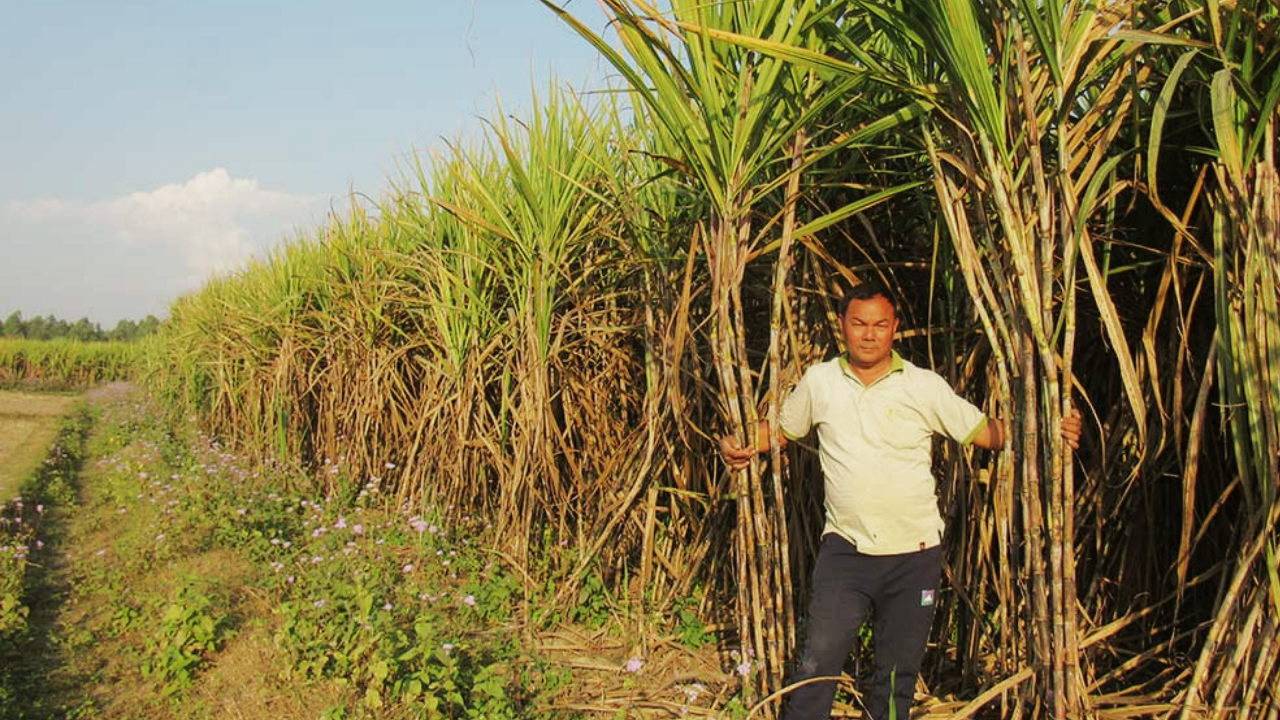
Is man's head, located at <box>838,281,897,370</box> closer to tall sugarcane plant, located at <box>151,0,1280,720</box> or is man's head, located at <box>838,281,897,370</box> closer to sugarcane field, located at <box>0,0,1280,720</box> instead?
sugarcane field, located at <box>0,0,1280,720</box>

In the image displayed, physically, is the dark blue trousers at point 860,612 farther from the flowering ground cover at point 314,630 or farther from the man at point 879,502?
the flowering ground cover at point 314,630

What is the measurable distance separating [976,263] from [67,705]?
345 cm

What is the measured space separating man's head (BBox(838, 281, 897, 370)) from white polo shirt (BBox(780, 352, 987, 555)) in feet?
0.25

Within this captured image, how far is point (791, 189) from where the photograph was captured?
98.2 inches

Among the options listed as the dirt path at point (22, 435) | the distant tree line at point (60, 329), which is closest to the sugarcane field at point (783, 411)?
the dirt path at point (22, 435)

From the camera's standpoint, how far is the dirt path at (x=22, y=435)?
830 cm

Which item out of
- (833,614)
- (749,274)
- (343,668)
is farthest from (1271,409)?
(343,668)

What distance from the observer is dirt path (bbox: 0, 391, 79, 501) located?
27.2ft

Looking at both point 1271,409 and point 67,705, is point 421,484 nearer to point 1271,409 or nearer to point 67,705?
point 67,705

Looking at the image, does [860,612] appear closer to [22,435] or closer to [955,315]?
[955,315]

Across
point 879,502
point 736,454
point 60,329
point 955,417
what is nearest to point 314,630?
point 736,454

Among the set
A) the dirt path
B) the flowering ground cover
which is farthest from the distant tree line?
the flowering ground cover

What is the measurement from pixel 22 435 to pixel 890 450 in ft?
43.9

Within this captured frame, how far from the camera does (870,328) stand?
235 centimetres
